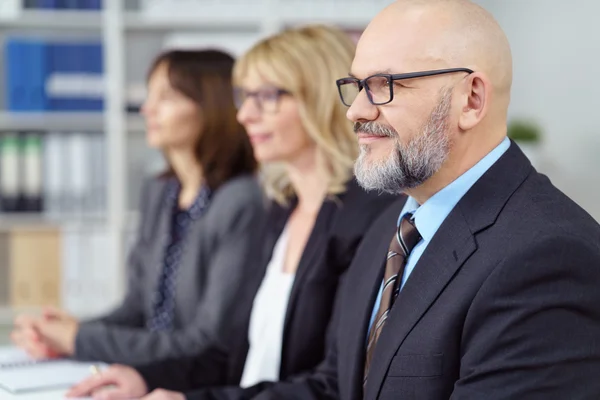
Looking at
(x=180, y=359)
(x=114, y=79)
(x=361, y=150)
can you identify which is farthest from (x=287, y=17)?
(x=361, y=150)

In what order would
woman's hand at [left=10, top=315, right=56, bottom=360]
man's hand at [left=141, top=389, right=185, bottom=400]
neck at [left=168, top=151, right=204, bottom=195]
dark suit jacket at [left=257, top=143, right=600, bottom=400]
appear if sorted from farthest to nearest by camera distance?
neck at [left=168, top=151, right=204, bottom=195] < woman's hand at [left=10, top=315, right=56, bottom=360] < man's hand at [left=141, top=389, right=185, bottom=400] < dark suit jacket at [left=257, top=143, right=600, bottom=400]

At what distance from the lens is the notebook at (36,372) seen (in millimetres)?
1626

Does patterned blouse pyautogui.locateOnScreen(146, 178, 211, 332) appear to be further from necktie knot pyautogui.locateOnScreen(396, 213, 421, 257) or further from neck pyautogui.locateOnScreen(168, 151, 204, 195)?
necktie knot pyautogui.locateOnScreen(396, 213, 421, 257)

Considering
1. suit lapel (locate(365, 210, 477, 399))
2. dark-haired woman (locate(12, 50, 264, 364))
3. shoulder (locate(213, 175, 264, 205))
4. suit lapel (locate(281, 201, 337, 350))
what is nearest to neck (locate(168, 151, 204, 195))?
dark-haired woman (locate(12, 50, 264, 364))

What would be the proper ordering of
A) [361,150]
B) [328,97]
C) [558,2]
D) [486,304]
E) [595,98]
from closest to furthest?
[486,304], [361,150], [328,97], [595,98], [558,2]

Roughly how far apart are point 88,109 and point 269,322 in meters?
1.88

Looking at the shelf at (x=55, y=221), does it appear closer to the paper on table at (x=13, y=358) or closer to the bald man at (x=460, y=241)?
the paper on table at (x=13, y=358)

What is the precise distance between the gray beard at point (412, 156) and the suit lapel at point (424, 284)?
0.26 ft

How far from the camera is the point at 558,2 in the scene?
3260 mm

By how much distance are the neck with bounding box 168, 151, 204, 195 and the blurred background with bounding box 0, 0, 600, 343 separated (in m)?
0.97

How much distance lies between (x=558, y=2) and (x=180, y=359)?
87.0 inches

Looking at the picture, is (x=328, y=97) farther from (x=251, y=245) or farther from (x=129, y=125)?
(x=129, y=125)

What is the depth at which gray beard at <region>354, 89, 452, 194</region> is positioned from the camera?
1200mm

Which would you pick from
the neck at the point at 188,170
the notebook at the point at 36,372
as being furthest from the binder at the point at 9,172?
the notebook at the point at 36,372
